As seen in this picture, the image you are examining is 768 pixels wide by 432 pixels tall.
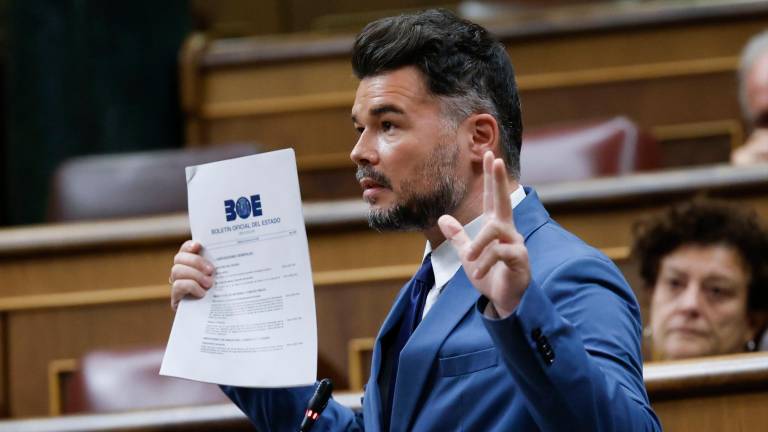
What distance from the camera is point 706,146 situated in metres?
1.93

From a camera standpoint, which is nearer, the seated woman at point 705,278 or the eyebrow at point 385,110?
the eyebrow at point 385,110

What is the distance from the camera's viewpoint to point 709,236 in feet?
3.96

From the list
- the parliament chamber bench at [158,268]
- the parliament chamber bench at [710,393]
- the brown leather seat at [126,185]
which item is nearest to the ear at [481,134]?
the parliament chamber bench at [710,393]

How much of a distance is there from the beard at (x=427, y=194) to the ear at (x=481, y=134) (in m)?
0.01

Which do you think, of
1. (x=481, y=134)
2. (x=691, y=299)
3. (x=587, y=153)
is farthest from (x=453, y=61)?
(x=587, y=153)

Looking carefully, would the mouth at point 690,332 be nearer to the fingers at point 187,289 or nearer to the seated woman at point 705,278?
the seated woman at point 705,278

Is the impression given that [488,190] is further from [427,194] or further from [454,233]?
[427,194]

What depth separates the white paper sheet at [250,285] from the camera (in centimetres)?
71

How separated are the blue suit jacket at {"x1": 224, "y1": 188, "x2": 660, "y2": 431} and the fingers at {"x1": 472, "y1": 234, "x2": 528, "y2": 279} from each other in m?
0.02

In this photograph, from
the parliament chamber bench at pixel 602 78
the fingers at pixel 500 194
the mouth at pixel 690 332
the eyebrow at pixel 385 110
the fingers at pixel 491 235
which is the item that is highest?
the parliament chamber bench at pixel 602 78

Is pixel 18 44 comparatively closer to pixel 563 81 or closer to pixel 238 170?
pixel 563 81

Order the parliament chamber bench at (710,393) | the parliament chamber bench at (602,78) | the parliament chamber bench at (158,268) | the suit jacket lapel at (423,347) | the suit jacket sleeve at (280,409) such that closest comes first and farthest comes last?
the suit jacket lapel at (423,347), the suit jacket sleeve at (280,409), the parliament chamber bench at (710,393), the parliament chamber bench at (158,268), the parliament chamber bench at (602,78)

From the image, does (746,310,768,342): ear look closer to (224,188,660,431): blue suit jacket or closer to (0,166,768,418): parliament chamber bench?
(0,166,768,418): parliament chamber bench

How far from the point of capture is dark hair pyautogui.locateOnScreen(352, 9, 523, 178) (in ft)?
2.34
